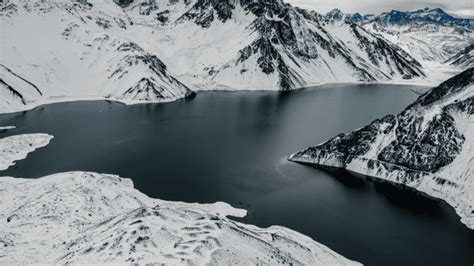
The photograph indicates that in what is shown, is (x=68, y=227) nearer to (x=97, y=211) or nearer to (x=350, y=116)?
(x=97, y=211)

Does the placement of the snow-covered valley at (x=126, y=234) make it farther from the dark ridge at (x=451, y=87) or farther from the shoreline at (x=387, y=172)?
the dark ridge at (x=451, y=87)

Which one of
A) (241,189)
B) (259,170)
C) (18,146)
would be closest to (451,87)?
(259,170)

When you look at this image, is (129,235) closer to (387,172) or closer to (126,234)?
(126,234)

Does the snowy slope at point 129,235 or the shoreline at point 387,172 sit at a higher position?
the shoreline at point 387,172

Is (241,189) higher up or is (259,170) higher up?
(259,170)

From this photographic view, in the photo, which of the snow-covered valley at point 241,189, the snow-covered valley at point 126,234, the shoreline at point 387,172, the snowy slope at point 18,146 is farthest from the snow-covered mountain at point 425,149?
the snowy slope at point 18,146

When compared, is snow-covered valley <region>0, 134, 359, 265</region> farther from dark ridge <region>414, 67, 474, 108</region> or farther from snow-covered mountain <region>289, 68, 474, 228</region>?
dark ridge <region>414, 67, 474, 108</region>

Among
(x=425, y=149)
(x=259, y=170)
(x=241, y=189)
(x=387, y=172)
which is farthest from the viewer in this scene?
(x=259, y=170)
